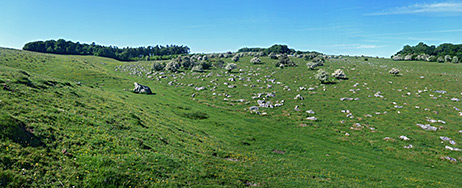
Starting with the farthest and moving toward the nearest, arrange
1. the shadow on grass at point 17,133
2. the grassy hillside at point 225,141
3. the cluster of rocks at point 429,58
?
the cluster of rocks at point 429,58
the grassy hillside at point 225,141
the shadow on grass at point 17,133

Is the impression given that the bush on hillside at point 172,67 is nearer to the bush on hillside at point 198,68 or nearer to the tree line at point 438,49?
the bush on hillside at point 198,68

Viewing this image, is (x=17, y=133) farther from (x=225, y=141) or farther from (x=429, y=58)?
(x=429, y=58)

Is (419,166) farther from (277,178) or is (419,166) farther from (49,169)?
(49,169)

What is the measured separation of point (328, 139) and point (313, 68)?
5808 cm

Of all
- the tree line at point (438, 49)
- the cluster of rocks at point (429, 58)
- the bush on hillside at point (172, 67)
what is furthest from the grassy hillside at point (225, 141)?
the tree line at point (438, 49)

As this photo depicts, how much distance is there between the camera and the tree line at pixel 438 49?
362 ft

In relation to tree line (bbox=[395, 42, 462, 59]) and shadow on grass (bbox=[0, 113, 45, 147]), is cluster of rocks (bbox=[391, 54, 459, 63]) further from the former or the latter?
shadow on grass (bbox=[0, 113, 45, 147])

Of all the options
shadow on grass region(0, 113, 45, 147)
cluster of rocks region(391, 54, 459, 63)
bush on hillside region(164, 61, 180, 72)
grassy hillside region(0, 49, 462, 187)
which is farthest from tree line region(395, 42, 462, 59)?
shadow on grass region(0, 113, 45, 147)

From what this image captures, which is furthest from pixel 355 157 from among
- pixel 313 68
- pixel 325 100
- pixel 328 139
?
pixel 313 68

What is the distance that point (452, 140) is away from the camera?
27.0 m

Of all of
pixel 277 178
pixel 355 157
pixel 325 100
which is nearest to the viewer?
pixel 277 178

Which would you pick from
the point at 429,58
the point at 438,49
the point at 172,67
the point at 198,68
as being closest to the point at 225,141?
the point at 198,68

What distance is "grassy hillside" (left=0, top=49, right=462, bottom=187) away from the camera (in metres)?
12.5

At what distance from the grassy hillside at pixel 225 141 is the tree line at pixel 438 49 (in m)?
93.2
